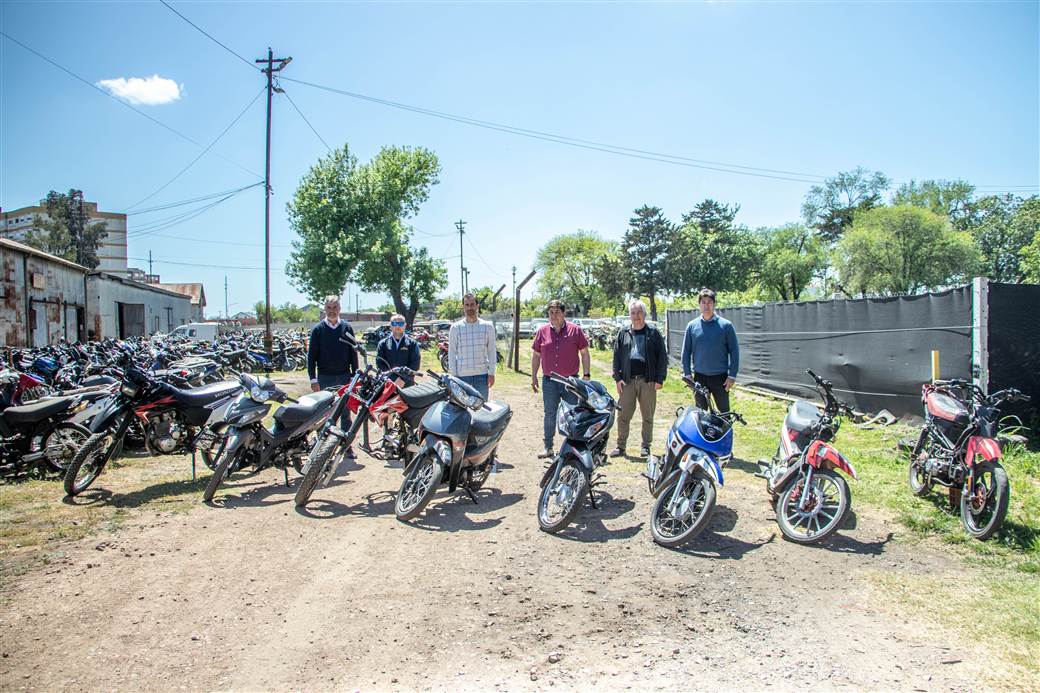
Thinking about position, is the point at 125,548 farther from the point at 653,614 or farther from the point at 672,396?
the point at 672,396

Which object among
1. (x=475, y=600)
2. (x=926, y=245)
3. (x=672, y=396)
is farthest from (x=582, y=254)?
(x=475, y=600)

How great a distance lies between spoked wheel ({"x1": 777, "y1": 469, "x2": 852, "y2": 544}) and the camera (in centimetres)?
Result: 433

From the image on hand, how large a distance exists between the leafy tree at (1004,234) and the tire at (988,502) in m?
47.9

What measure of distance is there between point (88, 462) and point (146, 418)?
2.02ft

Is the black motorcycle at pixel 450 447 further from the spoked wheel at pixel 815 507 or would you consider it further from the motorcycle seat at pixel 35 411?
the motorcycle seat at pixel 35 411

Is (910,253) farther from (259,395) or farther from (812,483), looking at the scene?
(259,395)

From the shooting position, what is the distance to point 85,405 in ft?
21.5

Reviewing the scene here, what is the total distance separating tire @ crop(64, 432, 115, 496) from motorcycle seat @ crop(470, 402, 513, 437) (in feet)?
10.8

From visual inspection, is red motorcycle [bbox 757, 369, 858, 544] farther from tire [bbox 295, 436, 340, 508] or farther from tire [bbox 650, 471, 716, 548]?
tire [bbox 295, 436, 340, 508]

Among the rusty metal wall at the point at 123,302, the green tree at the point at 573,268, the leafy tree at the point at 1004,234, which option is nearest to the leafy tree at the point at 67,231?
the rusty metal wall at the point at 123,302

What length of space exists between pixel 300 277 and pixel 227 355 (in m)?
25.1

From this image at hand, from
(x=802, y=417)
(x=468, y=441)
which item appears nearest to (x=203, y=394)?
(x=468, y=441)

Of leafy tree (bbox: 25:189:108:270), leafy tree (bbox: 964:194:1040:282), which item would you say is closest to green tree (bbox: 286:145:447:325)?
leafy tree (bbox: 25:189:108:270)

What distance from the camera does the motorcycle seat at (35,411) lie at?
19.9ft
